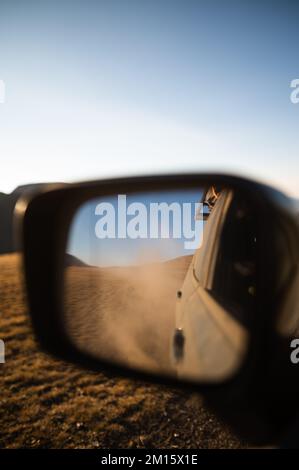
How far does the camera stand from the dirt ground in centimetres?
393

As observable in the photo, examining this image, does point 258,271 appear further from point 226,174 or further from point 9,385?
point 9,385

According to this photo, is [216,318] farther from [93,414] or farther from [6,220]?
[6,220]

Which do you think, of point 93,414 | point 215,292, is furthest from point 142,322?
point 93,414

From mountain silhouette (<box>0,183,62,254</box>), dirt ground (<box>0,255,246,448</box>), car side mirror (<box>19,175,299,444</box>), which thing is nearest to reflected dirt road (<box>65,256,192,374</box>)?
car side mirror (<box>19,175,299,444</box>)

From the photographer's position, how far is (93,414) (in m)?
4.64

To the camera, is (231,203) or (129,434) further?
(129,434)

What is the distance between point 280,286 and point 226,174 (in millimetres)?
500

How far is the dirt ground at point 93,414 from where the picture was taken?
3.93 m

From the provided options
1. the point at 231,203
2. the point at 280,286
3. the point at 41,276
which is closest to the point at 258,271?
the point at 280,286

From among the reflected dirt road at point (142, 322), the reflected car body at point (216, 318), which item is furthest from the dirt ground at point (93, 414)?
the reflected car body at point (216, 318)

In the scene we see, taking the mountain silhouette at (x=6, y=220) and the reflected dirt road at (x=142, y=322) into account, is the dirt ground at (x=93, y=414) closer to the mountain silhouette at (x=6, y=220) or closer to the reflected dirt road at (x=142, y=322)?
the reflected dirt road at (x=142, y=322)

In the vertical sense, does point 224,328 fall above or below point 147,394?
above

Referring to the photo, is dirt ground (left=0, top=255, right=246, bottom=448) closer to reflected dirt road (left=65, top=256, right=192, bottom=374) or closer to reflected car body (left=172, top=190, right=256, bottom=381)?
reflected dirt road (left=65, top=256, right=192, bottom=374)
